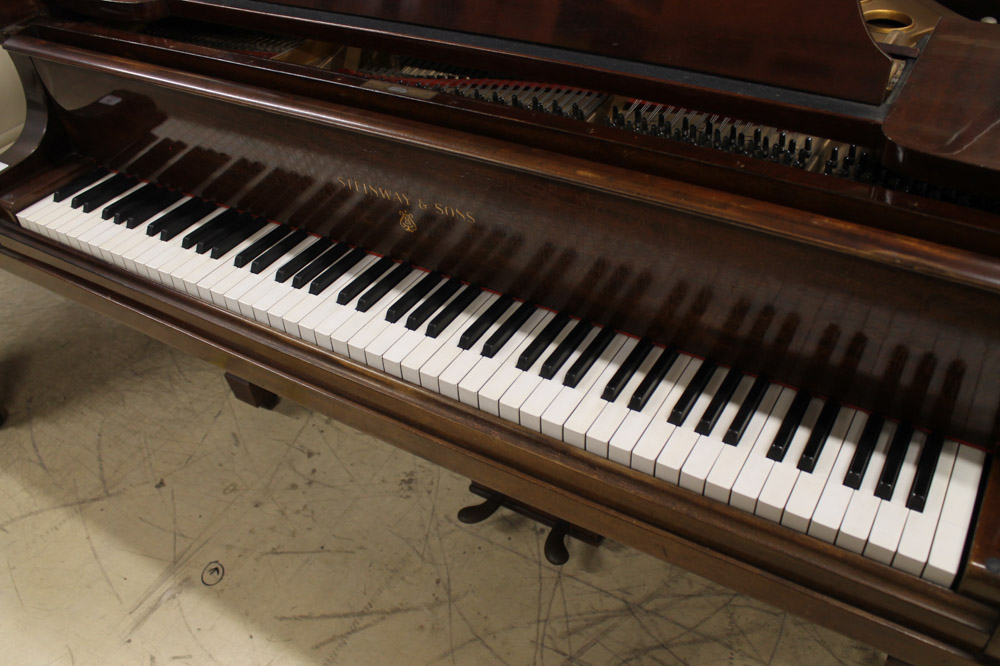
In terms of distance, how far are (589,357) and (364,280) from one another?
632mm

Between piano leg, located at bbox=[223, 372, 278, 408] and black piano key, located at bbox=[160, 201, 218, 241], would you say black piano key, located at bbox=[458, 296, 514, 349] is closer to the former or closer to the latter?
black piano key, located at bbox=[160, 201, 218, 241]

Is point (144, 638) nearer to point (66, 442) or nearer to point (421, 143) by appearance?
point (66, 442)

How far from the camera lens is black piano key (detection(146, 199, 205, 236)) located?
2.09m

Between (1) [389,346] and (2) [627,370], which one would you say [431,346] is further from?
(2) [627,370]

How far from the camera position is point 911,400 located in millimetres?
1401

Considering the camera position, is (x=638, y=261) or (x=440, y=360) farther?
(x=440, y=360)

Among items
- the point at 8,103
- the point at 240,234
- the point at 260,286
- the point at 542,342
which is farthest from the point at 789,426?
the point at 8,103

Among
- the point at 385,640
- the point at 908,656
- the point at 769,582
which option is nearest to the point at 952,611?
the point at 908,656

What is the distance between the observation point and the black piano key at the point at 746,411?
4.72 ft

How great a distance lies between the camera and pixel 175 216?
2.12 metres

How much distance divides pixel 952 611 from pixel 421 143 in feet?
4.38

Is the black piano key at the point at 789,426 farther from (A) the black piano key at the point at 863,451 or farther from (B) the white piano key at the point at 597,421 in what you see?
(B) the white piano key at the point at 597,421

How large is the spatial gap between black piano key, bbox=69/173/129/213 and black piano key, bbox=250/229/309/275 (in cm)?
66

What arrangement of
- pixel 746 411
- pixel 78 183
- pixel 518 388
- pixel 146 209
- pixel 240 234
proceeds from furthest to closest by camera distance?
1. pixel 78 183
2. pixel 146 209
3. pixel 240 234
4. pixel 518 388
5. pixel 746 411
